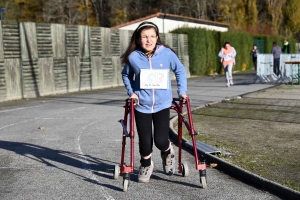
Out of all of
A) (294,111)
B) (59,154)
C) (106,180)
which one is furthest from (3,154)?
(294,111)

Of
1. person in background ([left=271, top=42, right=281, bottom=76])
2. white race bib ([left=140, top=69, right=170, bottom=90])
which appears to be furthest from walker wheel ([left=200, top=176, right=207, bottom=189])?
person in background ([left=271, top=42, right=281, bottom=76])

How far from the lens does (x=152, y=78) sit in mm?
6516

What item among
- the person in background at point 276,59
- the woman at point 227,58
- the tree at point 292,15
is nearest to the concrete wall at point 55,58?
the woman at point 227,58

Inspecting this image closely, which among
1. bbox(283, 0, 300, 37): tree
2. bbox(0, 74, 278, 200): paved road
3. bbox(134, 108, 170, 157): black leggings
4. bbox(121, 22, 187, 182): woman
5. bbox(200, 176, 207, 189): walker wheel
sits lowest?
bbox(0, 74, 278, 200): paved road

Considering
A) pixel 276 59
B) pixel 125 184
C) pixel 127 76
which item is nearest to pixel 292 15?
pixel 276 59

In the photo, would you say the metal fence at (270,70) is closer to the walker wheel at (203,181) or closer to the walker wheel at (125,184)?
the walker wheel at (203,181)

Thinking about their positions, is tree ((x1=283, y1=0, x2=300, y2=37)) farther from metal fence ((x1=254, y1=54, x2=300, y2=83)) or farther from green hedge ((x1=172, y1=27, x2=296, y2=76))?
metal fence ((x1=254, y1=54, x2=300, y2=83))

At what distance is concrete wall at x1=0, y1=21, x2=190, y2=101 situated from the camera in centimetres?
1972

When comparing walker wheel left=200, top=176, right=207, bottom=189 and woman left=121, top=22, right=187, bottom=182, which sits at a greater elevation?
woman left=121, top=22, right=187, bottom=182

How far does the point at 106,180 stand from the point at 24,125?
19.9 feet

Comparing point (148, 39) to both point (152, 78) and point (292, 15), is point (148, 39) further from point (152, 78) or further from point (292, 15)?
point (292, 15)

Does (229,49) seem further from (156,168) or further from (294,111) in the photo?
(156,168)

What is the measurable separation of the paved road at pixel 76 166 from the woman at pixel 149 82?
555 mm

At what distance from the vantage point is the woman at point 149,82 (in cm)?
654
